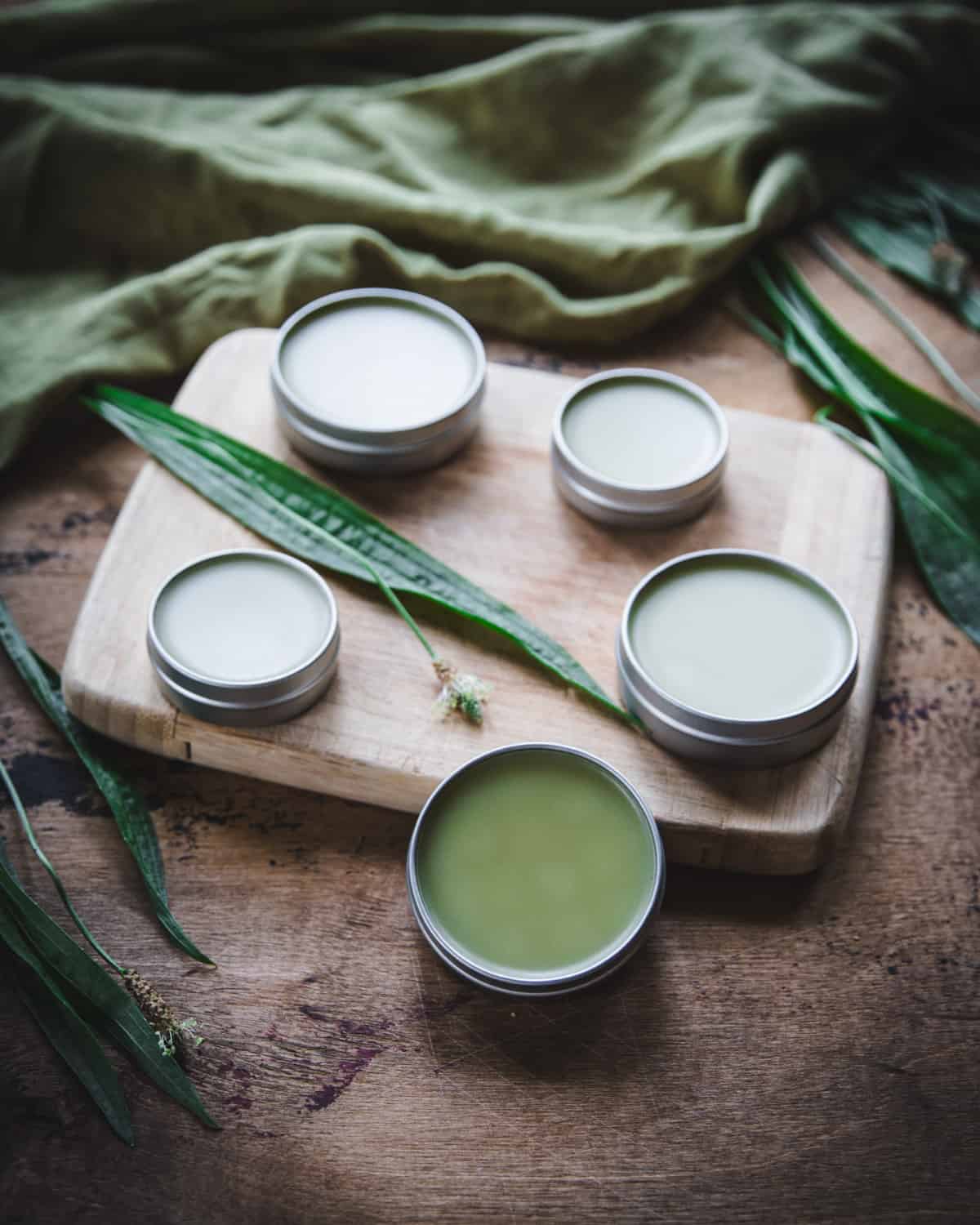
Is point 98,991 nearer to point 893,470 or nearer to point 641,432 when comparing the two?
point 641,432

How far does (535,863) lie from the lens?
89 centimetres

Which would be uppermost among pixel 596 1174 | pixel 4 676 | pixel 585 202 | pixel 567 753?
pixel 585 202

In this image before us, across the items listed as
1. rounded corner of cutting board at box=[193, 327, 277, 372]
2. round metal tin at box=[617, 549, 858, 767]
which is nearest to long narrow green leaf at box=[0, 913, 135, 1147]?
round metal tin at box=[617, 549, 858, 767]

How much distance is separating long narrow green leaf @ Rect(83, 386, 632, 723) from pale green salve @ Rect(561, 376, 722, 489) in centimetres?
19

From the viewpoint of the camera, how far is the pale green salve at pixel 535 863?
855 mm

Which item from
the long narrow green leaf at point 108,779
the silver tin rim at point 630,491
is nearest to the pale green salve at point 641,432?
the silver tin rim at point 630,491

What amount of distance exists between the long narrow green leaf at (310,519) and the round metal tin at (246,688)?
0.11m

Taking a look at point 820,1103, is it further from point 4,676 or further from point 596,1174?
point 4,676

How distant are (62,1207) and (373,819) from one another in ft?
1.23

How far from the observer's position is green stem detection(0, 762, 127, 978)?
2.93 feet

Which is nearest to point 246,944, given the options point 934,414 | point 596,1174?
point 596,1174

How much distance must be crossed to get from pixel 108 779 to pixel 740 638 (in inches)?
22.7

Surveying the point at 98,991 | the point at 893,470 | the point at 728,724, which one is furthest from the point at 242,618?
the point at 893,470

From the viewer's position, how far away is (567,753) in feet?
3.05
